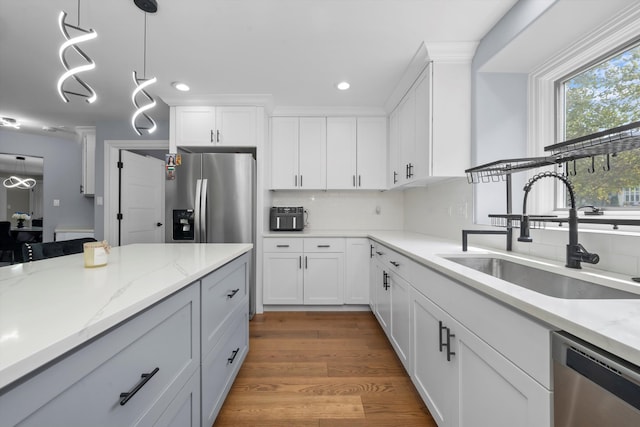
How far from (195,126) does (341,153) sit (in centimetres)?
172

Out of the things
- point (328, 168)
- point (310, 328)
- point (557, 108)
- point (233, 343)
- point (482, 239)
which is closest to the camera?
point (233, 343)

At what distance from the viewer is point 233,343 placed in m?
1.59

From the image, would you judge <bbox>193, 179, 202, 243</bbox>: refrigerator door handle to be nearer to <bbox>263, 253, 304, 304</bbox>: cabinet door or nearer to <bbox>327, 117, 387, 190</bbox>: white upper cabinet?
<bbox>263, 253, 304, 304</bbox>: cabinet door

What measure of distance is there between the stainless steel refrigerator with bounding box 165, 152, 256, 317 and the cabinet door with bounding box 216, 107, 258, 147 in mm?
283

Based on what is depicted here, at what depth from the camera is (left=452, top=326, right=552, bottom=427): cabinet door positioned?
708 millimetres

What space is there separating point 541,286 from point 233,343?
1.69 m

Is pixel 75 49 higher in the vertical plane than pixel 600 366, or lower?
higher

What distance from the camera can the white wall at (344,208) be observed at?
3.51m

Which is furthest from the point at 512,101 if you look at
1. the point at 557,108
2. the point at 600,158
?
the point at 600,158

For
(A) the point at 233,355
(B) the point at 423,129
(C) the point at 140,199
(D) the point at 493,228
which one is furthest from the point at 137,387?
(C) the point at 140,199

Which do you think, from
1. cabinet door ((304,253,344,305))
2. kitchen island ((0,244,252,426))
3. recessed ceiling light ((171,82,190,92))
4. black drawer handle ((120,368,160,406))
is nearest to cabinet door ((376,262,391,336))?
cabinet door ((304,253,344,305))

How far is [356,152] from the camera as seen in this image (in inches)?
127

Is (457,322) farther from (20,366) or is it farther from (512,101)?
(512,101)

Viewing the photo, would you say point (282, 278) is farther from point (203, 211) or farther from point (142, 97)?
point (142, 97)
